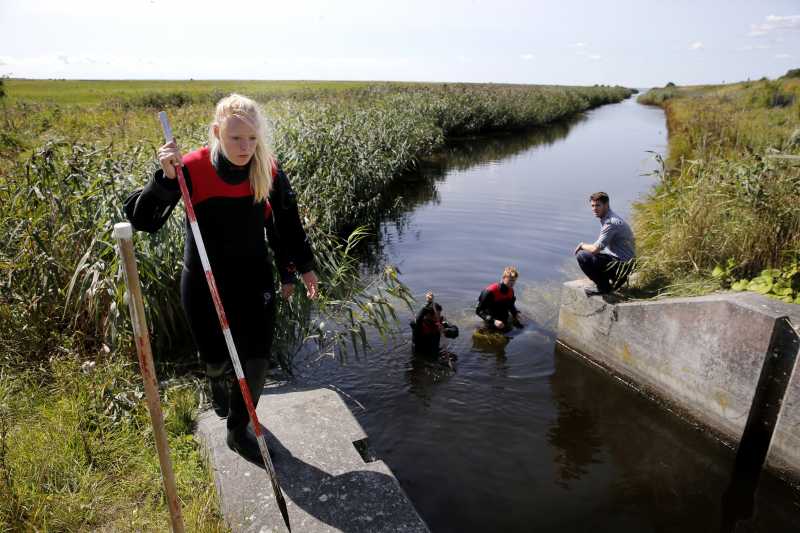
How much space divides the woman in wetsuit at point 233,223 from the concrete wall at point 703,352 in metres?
4.25

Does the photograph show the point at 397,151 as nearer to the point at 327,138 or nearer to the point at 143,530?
the point at 327,138

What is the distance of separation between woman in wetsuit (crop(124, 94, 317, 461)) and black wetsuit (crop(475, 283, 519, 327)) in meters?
4.80

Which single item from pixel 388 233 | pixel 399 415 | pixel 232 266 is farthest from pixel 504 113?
→ pixel 232 266

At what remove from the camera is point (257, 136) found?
274 centimetres

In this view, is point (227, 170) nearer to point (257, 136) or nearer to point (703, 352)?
point (257, 136)

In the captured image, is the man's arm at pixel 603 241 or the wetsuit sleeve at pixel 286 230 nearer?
the wetsuit sleeve at pixel 286 230

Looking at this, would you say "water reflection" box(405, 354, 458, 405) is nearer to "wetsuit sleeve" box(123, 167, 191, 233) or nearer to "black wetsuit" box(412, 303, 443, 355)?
"black wetsuit" box(412, 303, 443, 355)

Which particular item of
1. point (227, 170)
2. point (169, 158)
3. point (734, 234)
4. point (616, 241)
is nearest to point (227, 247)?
point (227, 170)

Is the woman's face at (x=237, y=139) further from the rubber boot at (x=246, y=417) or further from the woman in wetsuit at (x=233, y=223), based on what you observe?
the rubber boot at (x=246, y=417)

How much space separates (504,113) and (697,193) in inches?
1119

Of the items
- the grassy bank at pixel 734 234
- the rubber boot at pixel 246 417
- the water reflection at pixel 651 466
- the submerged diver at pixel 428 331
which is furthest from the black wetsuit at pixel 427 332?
the rubber boot at pixel 246 417

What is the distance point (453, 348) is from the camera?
7215 millimetres

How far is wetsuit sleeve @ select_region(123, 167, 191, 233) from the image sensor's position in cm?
257

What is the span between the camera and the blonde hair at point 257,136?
2.66 meters
